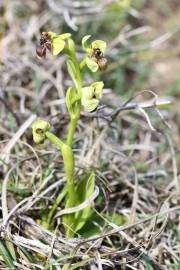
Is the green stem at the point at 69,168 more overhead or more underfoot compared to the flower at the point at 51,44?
more underfoot

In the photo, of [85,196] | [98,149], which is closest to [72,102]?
[85,196]

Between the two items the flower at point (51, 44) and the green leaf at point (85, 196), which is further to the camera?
the green leaf at point (85, 196)

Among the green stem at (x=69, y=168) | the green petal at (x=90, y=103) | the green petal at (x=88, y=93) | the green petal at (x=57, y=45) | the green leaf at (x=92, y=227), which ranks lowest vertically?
the green leaf at (x=92, y=227)

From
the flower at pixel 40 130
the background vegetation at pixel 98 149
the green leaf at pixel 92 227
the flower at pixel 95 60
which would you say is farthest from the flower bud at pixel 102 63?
the green leaf at pixel 92 227

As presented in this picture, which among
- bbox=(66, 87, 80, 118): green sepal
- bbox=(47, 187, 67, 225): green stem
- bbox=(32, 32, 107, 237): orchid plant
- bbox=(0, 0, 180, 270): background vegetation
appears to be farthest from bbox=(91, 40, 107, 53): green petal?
bbox=(47, 187, 67, 225): green stem

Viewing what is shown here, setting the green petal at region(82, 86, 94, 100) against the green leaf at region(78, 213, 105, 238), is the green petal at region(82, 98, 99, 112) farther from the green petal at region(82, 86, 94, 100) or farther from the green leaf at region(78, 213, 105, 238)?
the green leaf at region(78, 213, 105, 238)

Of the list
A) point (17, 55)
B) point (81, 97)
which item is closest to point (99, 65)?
point (81, 97)

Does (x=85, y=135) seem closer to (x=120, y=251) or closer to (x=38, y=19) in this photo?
(x=120, y=251)

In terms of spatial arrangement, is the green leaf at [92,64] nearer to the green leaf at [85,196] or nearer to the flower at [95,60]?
the flower at [95,60]
